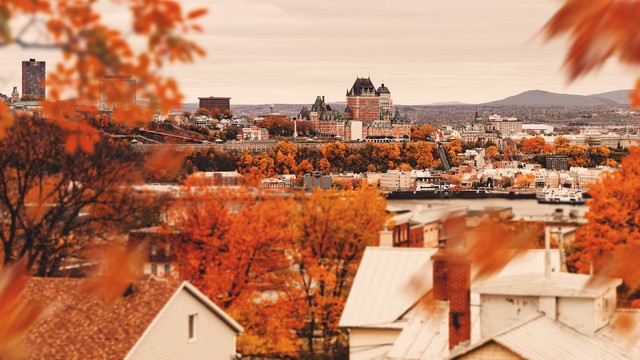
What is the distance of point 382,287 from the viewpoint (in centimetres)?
2122

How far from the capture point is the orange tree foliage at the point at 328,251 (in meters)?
29.9

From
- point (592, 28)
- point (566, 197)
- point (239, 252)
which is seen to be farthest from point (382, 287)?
point (592, 28)

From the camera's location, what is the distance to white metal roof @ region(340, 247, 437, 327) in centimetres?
1975

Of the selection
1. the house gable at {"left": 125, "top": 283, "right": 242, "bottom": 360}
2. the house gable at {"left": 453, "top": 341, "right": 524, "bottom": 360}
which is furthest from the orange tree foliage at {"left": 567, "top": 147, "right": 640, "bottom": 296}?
the house gable at {"left": 125, "top": 283, "right": 242, "bottom": 360}

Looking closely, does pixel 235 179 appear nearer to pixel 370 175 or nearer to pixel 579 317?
pixel 579 317

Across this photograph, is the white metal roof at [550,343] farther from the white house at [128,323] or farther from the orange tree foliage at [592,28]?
the orange tree foliage at [592,28]

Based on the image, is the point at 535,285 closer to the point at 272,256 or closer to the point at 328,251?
the point at 272,256

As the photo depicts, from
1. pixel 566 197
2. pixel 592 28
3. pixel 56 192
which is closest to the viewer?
pixel 592 28

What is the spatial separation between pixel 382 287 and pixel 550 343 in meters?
9.82

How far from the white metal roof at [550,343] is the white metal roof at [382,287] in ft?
22.0

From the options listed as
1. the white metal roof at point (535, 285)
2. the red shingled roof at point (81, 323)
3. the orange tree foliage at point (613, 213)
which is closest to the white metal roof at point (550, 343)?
the white metal roof at point (535, 285)

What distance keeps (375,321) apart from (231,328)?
3690 mm

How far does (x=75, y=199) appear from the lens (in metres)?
25.7

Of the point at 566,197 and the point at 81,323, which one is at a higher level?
the point at 566,197
